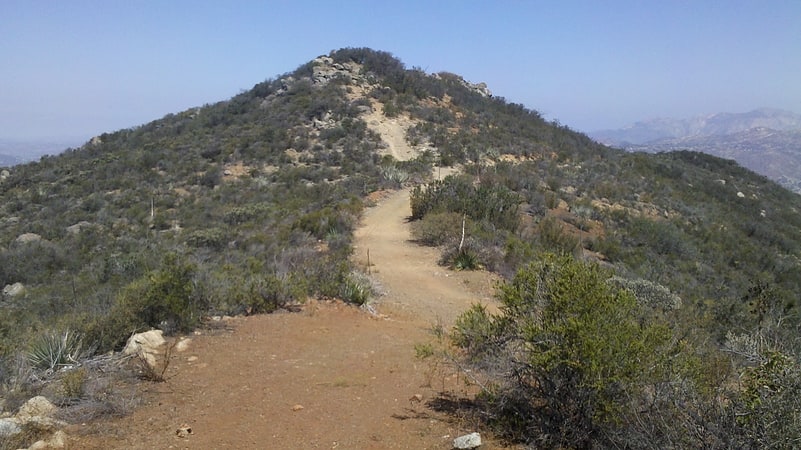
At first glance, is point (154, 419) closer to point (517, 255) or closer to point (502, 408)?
point (502, 408)

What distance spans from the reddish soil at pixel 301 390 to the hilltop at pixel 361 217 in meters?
0.58

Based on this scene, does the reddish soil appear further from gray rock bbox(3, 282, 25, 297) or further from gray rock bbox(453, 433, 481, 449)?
gray rock bbox(3, 282, 25, 297)

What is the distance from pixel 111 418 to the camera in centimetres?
480

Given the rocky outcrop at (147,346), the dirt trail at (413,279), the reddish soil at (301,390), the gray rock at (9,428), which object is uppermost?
the gray rock at (9,428)

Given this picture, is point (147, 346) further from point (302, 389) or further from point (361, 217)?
point (361, 217)

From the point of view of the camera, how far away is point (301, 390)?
562 cm

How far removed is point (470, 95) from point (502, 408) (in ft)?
146

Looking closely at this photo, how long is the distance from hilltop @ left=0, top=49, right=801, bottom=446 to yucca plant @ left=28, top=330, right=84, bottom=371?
8 centimetres

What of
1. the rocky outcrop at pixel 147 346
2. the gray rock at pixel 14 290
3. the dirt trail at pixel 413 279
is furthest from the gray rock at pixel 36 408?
the gray rock at pixel 14 290

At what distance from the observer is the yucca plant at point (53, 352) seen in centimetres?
571

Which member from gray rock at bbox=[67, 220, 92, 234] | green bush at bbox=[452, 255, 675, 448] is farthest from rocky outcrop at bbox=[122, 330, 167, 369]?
gray rock at bbox=[67, 220, 92, 234]

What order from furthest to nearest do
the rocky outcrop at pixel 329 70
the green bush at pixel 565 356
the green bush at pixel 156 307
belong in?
the rocky outcrop at pixel 329 70 < the green bush at pixel 156 307 < the green bush at pixel 565 356

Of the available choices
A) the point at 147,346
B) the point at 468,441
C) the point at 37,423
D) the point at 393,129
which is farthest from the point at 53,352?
the point at 393,129

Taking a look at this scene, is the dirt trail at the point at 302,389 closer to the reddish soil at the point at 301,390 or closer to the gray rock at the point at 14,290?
the reddish soil at the point at 301,390
